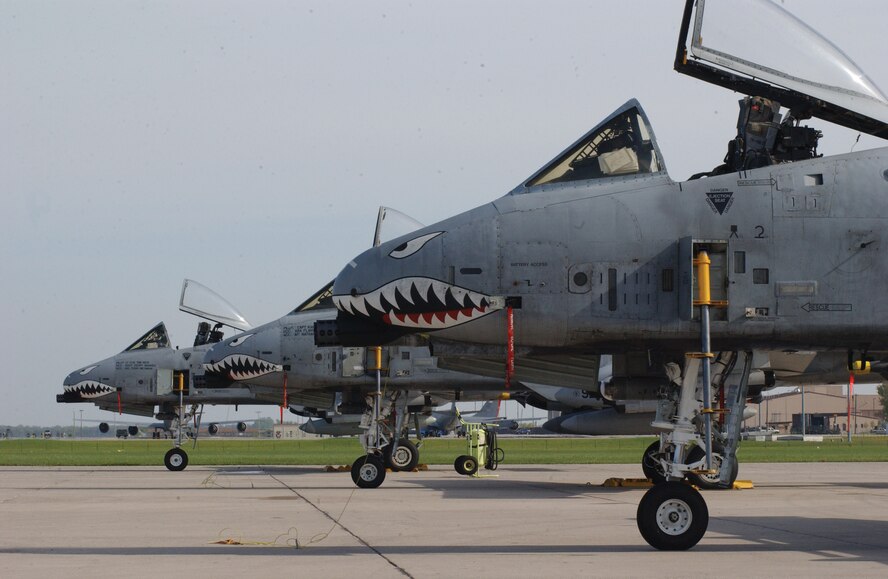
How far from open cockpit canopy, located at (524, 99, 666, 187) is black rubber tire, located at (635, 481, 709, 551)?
11.1 ft

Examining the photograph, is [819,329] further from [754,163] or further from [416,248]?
[416,248]

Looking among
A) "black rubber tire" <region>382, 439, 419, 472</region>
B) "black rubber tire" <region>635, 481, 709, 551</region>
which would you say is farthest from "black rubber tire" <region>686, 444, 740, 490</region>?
"black rubber tire" <region>382, 439, 419, 472</region>

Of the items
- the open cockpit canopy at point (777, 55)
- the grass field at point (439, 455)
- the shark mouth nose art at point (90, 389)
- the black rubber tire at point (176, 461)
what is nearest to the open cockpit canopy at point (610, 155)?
the open cockpit canopy at point (777, 55)

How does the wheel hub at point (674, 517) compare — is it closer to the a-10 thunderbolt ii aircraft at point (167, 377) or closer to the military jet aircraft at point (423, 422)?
the military jet aircraft at point (423, 422)

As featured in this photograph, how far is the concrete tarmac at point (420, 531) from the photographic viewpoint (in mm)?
9984

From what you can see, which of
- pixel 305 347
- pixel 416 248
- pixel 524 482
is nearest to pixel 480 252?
pixel 416 248

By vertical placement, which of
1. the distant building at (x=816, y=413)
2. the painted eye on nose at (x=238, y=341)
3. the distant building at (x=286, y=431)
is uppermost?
the painted eye on nose at (x=238, y=341)

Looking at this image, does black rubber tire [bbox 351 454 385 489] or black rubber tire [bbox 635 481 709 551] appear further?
black rubber tire [bbox 351 454 385 489]

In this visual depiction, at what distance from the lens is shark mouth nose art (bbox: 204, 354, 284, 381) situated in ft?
95.3

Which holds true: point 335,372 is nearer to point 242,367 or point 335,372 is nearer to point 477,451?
point 242,367

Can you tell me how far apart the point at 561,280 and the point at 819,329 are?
2651mm

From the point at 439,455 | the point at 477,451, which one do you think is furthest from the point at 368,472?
the point at 439,455

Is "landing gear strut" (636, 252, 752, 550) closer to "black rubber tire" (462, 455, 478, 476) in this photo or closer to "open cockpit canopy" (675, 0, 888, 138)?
"open cockpit canopy" (675, 0, 888, 138)

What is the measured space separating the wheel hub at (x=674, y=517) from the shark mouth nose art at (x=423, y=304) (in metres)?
2.56
